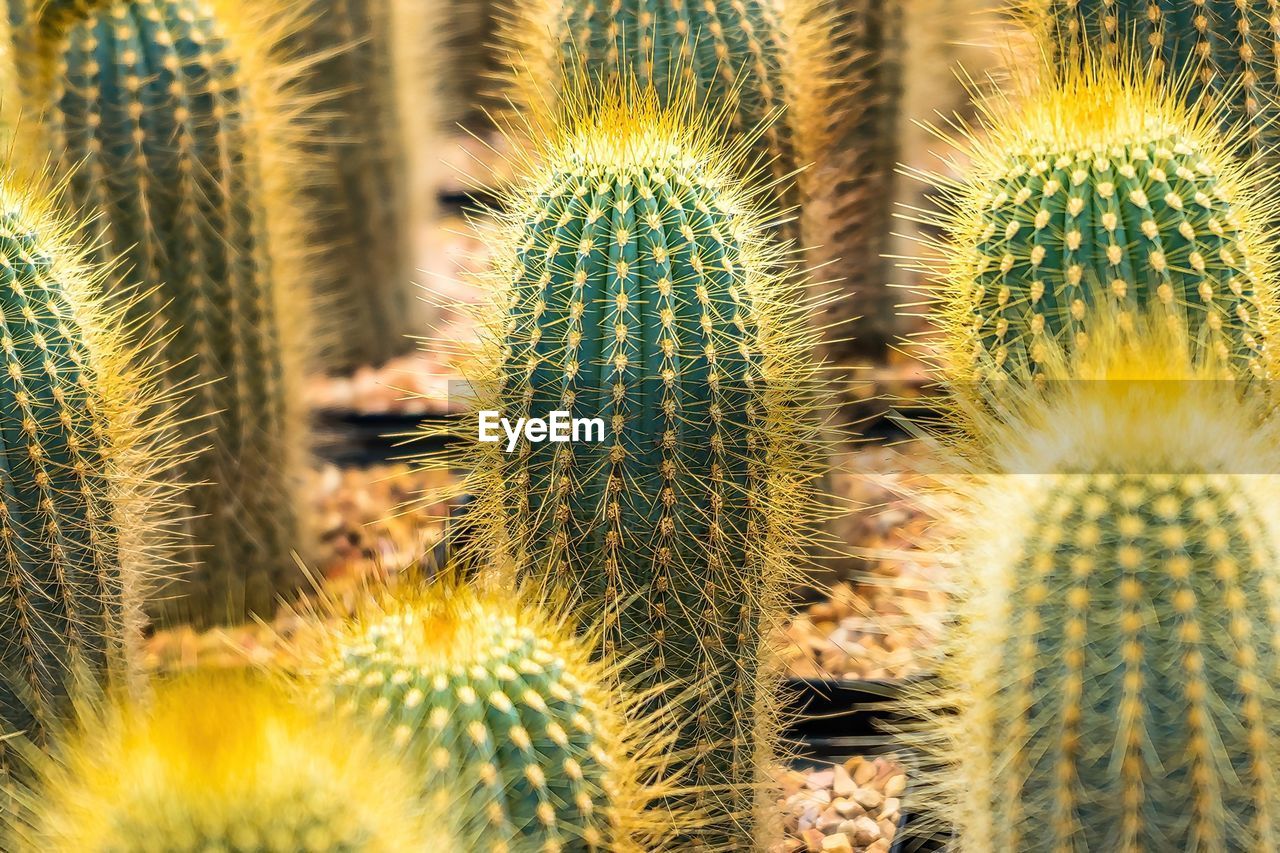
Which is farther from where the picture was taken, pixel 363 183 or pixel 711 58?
pixel 363 183

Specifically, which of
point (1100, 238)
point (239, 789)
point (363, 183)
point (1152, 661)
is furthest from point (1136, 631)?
point (363, 183)

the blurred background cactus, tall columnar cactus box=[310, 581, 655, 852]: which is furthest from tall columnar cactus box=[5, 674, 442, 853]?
the blurred background cactus

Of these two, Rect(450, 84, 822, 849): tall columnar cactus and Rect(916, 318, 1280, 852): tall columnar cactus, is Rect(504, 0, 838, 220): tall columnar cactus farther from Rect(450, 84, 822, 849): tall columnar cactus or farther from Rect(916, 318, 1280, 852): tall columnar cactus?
Rect(916, 318, 1280, 852): tall columnar cactus

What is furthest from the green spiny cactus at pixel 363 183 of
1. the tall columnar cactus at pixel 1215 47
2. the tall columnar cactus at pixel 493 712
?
the tall columnar cactus at pixel 493 712

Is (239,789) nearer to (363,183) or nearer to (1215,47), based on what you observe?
(1215,47)

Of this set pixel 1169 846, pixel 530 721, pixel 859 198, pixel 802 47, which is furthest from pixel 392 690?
pixel 859 198

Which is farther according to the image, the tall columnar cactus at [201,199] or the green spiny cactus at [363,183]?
the green spiny cactus at [363,183]

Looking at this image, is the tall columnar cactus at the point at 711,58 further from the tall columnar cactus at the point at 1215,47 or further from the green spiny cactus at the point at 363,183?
the green spiny cactus at the point at 363,183
